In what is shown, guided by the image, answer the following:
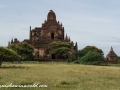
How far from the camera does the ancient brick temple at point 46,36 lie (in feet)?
215

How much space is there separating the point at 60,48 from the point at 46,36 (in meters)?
11.3

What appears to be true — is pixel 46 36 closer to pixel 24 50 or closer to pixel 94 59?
pixel 24 50

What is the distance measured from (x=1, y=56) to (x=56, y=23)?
1728 inches

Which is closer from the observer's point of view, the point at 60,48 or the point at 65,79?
the point at 65,79

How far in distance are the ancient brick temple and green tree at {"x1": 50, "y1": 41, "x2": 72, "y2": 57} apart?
10.1 ft

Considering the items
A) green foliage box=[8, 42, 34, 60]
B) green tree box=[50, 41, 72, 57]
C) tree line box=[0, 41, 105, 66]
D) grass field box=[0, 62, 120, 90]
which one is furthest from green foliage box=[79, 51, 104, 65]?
grass field box=[0, 62, 120, 90]

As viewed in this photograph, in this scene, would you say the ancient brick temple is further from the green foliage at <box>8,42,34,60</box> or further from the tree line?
the green foliage at <box>8,42,34,60</box>

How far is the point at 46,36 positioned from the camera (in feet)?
230

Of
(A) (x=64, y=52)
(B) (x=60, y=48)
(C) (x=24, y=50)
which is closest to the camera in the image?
(C) (x=24, y=50)

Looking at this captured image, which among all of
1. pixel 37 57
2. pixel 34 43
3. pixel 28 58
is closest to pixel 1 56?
pixel 28 58

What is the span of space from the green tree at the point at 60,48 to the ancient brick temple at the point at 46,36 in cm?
307

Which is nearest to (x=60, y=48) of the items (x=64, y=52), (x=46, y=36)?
(x=64, y=52)

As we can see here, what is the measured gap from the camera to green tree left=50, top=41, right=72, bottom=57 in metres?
59.9

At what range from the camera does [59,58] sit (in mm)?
63906
